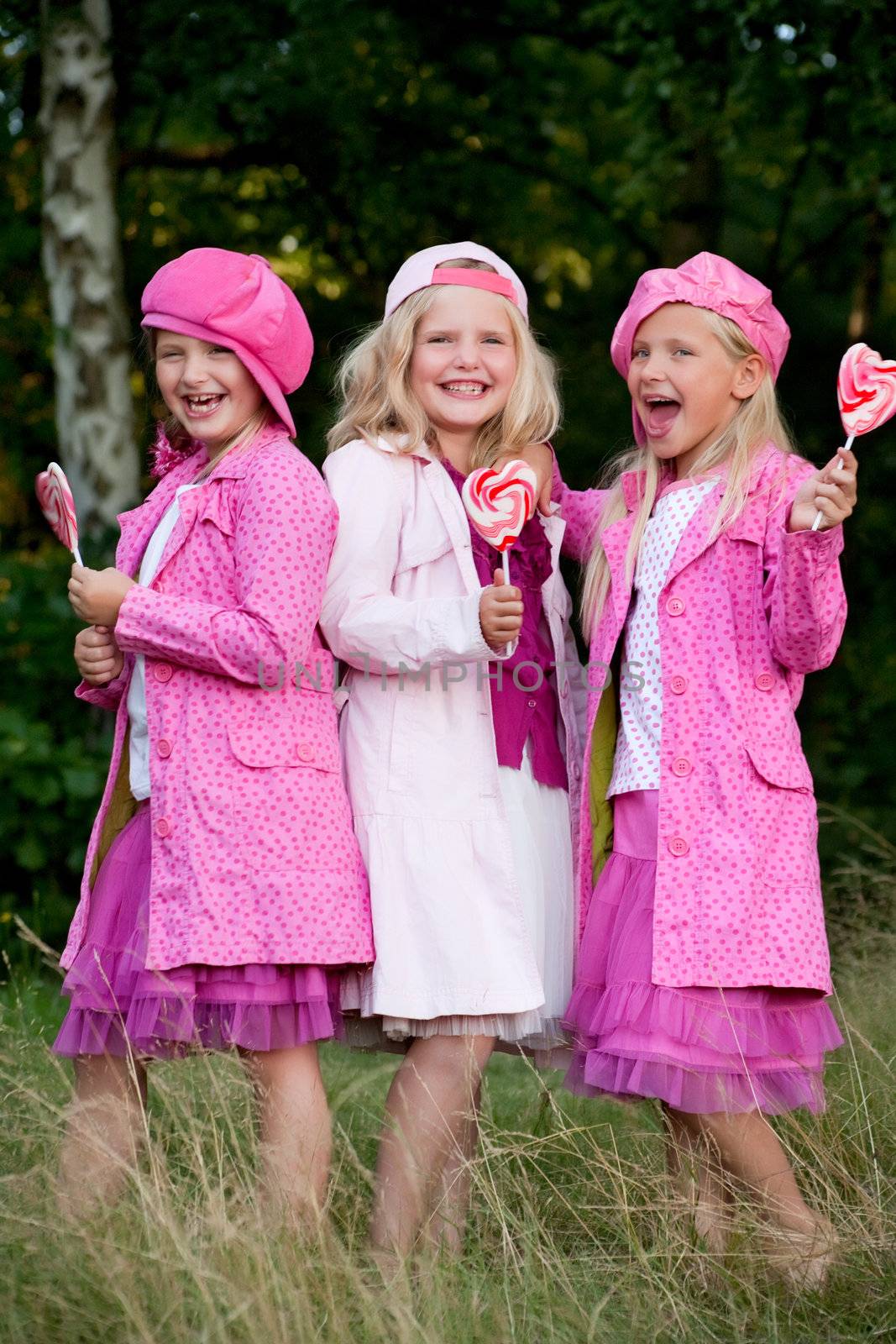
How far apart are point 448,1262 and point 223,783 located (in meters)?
0.92

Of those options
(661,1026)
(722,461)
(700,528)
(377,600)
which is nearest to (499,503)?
(377,600)

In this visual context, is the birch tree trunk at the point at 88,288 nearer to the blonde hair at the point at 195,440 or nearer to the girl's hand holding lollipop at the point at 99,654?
the blonde hair at the point at 195,440

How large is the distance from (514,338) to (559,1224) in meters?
1.82

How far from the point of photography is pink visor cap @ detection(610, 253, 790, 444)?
3225mm

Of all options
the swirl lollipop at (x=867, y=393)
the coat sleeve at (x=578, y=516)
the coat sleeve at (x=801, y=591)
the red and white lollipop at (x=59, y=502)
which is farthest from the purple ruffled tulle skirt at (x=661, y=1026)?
the red and white lollipop at (x=59, y=502)

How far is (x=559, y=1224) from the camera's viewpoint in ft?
10.7

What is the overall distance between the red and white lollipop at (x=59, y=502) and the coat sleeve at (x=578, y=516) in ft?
3.36

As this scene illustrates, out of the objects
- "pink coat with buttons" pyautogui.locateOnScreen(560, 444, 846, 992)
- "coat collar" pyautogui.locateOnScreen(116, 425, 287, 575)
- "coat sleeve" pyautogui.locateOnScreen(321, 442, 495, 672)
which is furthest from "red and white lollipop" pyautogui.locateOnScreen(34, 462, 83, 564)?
"pink coat with buttons" pyautogui.locateOnScreen(560, 444, 846, 992)

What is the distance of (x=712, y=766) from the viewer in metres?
3.00

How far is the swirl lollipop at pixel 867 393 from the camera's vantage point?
117 inches

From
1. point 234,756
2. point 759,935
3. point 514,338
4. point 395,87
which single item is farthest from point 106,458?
point 759,935

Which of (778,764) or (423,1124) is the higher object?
(778,764)

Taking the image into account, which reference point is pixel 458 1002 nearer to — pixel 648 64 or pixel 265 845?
pixel 265 845

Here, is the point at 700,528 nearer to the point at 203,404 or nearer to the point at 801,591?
the point at 801,591
